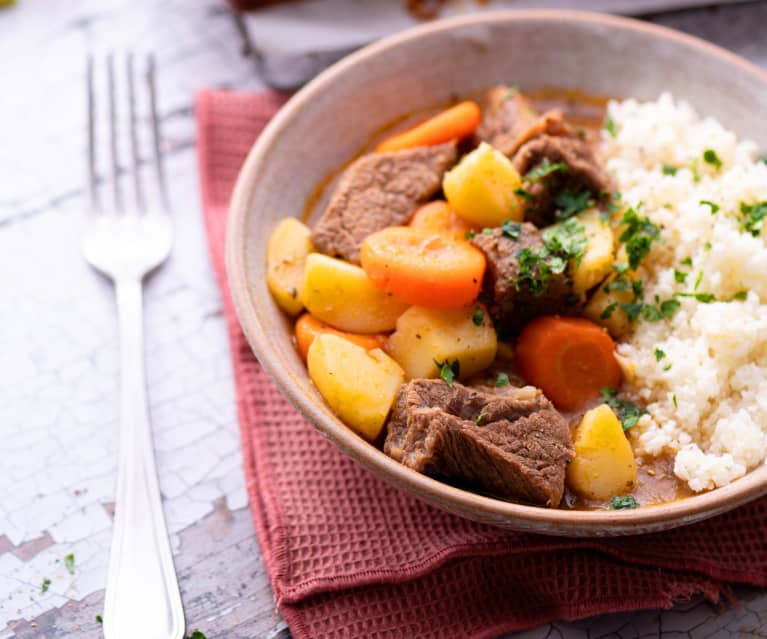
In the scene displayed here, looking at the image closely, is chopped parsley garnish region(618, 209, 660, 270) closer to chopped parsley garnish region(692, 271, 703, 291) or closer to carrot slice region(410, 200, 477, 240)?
chopped parsley garnish region(692, 271, 703, 291)

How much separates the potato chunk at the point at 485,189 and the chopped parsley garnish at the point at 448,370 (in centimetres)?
54

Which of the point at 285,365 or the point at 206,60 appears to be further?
the point at 206,60

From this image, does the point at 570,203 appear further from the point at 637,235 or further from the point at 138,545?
the point at 138,545

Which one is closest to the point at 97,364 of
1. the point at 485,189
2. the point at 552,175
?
the point at 485,189

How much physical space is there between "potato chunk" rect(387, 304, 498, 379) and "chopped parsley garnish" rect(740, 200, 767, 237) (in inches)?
35.5

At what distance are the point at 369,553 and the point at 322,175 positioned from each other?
4.52 ft

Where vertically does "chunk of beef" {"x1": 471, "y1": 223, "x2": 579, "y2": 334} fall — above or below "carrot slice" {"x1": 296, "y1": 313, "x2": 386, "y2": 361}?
above

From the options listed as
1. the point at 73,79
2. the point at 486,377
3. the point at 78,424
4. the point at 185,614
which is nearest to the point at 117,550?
the point at 185,614

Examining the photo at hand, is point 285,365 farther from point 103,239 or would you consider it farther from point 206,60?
point 206,60

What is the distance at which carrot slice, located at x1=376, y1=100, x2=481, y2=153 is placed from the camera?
3135 millimetres

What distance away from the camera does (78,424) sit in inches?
111

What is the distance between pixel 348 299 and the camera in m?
2.65

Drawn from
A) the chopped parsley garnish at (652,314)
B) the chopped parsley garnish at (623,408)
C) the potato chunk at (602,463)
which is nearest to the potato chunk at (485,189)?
the chopped parsley garnish at (652,314)

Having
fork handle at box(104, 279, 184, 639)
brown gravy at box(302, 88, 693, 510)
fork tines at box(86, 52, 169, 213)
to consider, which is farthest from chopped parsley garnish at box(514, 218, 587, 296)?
fork tines at box(86, 52, 169, 213)
